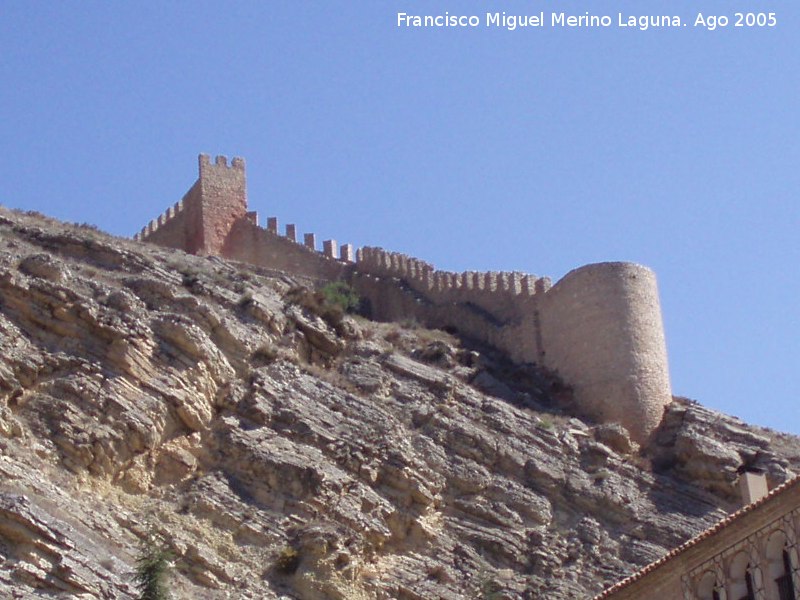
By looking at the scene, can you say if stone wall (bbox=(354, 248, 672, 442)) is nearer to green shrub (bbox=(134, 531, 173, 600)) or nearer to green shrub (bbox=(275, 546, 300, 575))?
green shrub (bbox=(275, 546, 300, 575))

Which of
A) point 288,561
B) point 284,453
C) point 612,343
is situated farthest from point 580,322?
point 288,561

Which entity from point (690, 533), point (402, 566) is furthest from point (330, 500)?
point (690, 533)

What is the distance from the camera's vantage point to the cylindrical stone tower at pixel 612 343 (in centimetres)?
3988

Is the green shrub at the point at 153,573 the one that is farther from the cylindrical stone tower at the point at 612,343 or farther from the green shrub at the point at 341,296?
the cylindrical stone tower at the point at 612,343

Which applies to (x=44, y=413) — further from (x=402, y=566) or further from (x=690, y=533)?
(x=690, y=533)

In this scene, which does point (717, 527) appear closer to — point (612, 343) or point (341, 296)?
point (612, 343)

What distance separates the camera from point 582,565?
113 feet

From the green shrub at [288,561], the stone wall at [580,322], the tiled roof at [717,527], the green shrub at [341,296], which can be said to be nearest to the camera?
the tiled roof at [717,527]

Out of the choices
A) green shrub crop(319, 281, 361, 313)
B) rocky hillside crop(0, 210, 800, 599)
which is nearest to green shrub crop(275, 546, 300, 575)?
→ rocky hillside crop(0, 210, 800, 599)

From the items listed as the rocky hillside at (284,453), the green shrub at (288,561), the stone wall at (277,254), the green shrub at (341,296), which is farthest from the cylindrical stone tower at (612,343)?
the green shrub at (288,561)

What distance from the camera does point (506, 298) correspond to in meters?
43.2

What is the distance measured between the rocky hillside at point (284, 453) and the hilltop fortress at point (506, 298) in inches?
34.9

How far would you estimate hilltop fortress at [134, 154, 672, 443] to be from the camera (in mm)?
40188

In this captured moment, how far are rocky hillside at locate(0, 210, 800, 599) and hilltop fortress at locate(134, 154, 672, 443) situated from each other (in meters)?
0.89
